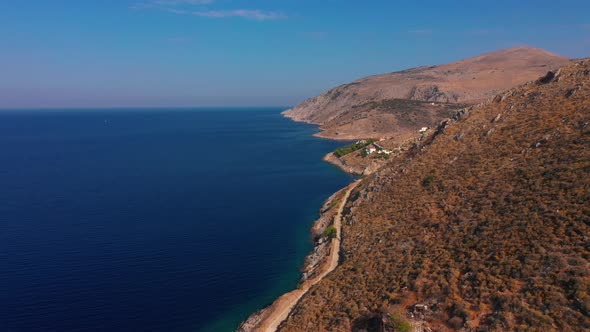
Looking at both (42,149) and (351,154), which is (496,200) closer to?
(351,154)

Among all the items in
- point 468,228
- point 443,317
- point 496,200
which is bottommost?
point 443,317

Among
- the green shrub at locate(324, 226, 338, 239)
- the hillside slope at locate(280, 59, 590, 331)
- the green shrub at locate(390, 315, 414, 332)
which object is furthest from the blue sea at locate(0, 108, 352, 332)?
the green shrub at locate(390, 315, 414, 332)

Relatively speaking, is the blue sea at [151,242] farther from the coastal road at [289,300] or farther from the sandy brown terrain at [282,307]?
the coastal road at [289,300]


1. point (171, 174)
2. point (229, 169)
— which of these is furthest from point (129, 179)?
point (229, 169)

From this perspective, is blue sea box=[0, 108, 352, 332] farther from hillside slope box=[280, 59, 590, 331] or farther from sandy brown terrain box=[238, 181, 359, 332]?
hillside slope box=[280, 59, 590, 331]

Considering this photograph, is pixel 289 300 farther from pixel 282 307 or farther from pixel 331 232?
pixel 331 232

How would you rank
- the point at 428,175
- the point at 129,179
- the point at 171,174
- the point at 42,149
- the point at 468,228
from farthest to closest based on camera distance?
the point at 42,149, the point at 171,174, the point at 129,179, the point at 428,175, the point at 468,228

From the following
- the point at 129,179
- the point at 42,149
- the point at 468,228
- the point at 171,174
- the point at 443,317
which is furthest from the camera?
the point at 42,149
